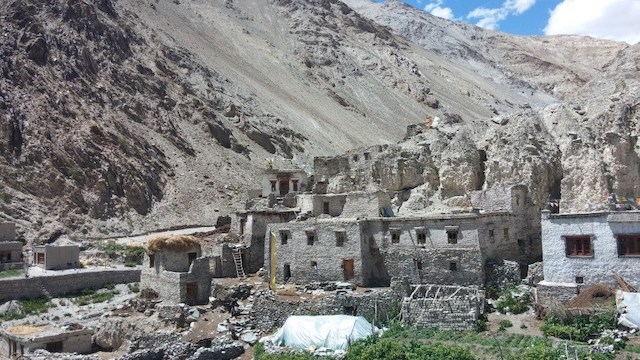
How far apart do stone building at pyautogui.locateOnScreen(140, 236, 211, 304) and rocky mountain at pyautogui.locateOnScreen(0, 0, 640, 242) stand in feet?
48.6

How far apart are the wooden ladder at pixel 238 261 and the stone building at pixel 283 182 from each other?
12872 mm

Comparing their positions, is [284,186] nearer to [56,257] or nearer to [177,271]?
[177,271]

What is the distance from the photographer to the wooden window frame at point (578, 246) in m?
26.5

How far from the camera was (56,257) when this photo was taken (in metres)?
40.1

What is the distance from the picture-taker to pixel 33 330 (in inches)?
1133

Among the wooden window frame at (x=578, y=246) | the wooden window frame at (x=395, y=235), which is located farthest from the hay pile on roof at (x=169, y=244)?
the wooden window frame at (x=578, y=246)

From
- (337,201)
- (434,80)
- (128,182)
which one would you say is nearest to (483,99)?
(434,80)

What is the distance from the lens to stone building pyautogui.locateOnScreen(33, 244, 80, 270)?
39678mm

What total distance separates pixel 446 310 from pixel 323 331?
5220 millimetres

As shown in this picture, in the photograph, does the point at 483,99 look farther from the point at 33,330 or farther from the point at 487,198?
the point at 33,330

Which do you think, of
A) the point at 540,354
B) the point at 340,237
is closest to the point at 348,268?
the point at 340,237

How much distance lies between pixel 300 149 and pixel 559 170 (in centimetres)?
5198

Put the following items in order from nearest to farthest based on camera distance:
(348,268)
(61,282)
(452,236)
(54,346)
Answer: (54,346) < (452,236) < (348,268) < (61,282)

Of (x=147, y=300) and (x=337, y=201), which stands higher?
(x=337, y=201)
